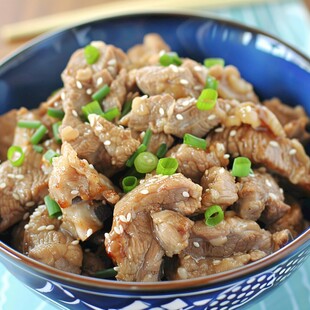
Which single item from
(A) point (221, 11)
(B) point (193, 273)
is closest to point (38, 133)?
(B) point (193, 273)

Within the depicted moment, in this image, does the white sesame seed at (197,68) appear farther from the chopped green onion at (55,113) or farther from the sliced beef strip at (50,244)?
the sliced beef strip at (50,244)

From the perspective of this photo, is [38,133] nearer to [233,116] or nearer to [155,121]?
[155,121]

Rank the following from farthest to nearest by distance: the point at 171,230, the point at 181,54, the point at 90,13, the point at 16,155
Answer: the point at 90,13 → the point at 181,54 → the point at 16,155 → the point at 171,230

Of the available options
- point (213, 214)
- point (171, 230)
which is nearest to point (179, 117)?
point (213, 214)

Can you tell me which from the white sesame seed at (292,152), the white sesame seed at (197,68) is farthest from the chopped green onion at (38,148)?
the white sesame seed at (292,152)

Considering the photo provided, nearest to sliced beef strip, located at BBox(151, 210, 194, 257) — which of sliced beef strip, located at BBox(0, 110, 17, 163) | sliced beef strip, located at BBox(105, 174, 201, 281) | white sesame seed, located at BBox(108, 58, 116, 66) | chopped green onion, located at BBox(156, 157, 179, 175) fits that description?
sliced beef strip, located at BBox(105, 174, 201, 281)

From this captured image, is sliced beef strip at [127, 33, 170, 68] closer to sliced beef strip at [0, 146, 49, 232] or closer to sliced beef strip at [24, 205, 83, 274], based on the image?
sliced beef strip at [0, 146, 49, 232]

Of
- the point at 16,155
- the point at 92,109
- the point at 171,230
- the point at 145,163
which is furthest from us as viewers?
the point at 16,155

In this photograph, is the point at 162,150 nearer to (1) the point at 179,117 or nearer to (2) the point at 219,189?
(1) the point at 179,117
